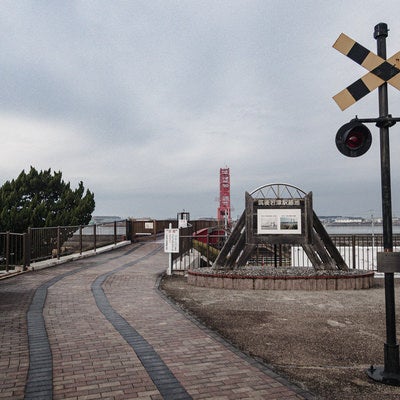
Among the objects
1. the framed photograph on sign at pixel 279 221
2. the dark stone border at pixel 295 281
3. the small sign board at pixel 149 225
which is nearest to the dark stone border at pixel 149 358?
the dark stone border at pixel 295 281

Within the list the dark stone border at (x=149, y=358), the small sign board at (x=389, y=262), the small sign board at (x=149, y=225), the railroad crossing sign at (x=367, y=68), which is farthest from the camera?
the small sign board at (x=149, y=225)

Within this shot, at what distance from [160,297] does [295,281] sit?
3.80 meters

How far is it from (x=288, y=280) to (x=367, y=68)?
7141 millimetres

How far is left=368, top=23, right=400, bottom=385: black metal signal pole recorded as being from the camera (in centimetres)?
452

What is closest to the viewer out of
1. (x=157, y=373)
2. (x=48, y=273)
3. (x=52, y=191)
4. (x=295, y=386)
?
(x=295, y=386)

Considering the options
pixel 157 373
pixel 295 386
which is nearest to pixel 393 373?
pixel 295 386

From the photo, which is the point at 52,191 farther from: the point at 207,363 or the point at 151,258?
the point at 207,363

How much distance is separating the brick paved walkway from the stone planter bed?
7.18 feet

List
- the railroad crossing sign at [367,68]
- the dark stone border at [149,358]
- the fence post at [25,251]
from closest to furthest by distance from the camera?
the dark stone border at [149,358] < the railroad crossing sign at [367,68] < the fence post at [25,251]

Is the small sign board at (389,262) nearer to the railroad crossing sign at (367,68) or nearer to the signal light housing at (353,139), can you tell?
the signal light housing at (353,139)

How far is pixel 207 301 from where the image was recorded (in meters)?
9.40

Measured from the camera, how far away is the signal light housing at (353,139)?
4746 millimetres

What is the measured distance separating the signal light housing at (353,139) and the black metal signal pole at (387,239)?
183 millimetres

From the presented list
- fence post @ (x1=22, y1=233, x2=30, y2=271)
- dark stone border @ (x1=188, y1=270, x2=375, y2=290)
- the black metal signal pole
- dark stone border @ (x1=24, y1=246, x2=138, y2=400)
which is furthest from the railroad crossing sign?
fence post @ (x1=22, y1=233, x2=30, y2=271)
